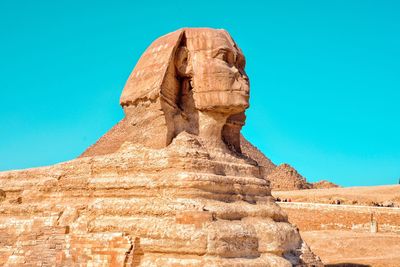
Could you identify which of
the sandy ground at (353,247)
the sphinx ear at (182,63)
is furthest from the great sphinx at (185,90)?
the sandy ground at (353,247)

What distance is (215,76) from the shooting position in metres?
9.99

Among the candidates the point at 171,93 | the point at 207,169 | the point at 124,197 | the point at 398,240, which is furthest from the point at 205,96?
the point at 398,240

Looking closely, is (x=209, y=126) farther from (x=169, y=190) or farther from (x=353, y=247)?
(x=353, y=247)

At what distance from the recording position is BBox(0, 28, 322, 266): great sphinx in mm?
8609

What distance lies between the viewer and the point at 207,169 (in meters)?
9.23

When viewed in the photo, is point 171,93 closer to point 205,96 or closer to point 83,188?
point 205,96

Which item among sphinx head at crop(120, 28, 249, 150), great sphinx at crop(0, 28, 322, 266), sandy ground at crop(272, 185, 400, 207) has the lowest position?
great sphinx at crop(0, 28, 322, 266)

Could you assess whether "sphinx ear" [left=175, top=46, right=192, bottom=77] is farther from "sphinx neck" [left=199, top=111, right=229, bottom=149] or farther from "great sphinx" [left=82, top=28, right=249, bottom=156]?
"sphinx neck" [left=199, top=111, right=229, bottom=149]

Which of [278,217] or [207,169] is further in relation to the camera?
[278,217]

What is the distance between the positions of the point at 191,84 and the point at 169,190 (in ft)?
7.25

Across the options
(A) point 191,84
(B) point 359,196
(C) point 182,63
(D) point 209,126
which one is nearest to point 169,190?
(D) point 209,126

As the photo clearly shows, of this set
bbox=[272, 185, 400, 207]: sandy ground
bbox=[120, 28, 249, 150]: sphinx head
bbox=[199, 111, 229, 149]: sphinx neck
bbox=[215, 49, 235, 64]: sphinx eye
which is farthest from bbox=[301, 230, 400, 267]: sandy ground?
bbox=[272, 185, 400, 207]: sandy ground

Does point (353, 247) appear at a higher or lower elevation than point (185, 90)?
lower

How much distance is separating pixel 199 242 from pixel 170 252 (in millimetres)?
529
